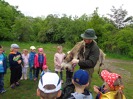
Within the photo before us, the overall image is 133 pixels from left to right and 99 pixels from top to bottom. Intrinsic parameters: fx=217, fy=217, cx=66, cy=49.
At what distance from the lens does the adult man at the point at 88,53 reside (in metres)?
3.89

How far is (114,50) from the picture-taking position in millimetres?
18844

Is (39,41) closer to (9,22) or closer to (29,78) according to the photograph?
(9,22)

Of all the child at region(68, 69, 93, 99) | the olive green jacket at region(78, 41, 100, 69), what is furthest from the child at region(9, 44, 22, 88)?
the child at region(68, 69, 93, 99)

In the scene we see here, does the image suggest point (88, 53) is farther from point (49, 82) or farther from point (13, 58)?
point (13, 58)

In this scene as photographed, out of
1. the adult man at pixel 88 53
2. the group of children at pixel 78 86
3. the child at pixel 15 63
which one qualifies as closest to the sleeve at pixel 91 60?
the adult man at pixel 88 53

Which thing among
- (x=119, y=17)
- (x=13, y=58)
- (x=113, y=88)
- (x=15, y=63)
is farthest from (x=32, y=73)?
(x=119, y=17)

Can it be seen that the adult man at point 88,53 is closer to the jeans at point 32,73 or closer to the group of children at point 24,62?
the group of children at point 24,62

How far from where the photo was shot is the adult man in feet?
12.8

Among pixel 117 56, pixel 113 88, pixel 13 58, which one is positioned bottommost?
pixel 117 56

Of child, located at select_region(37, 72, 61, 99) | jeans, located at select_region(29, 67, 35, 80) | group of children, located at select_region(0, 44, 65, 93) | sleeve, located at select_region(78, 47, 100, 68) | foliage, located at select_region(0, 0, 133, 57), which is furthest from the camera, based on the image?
foliage, located at select_region(0, 0, 133, 57)

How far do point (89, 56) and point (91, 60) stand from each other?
105mm

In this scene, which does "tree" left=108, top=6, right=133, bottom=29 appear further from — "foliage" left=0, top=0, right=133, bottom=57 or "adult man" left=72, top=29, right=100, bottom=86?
"adult man" left=72, top=29, right=100, bottom=86

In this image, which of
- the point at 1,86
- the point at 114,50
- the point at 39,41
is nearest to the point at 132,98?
the point at 1,86

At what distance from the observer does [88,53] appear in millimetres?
4027
